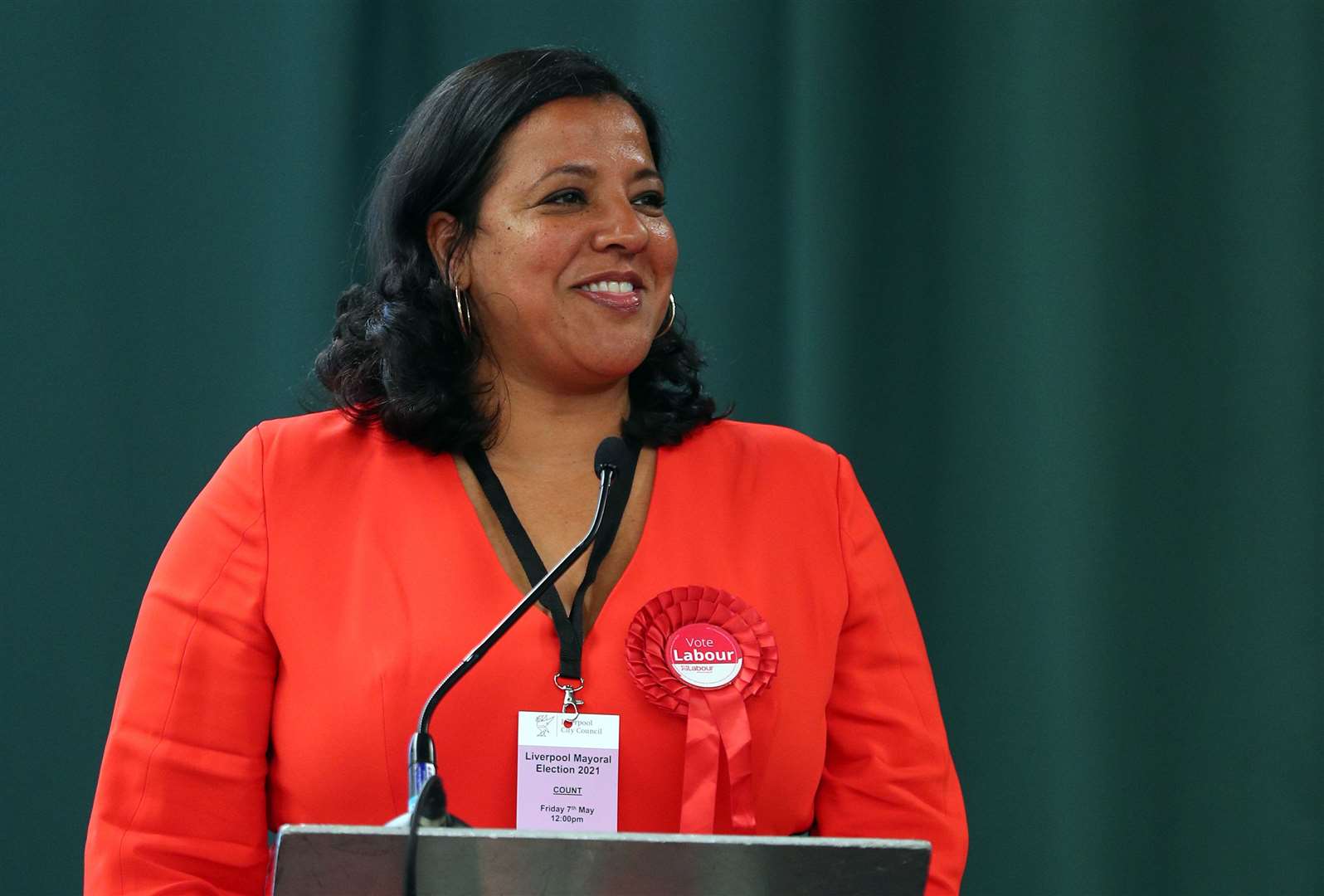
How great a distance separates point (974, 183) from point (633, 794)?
4.46 ft

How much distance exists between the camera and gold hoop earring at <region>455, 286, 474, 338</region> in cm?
180

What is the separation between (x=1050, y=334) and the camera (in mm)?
2459

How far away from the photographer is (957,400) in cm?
248

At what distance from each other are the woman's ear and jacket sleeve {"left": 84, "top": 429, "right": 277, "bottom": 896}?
1.25ft

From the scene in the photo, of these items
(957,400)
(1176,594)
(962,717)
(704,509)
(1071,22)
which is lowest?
(962,717)

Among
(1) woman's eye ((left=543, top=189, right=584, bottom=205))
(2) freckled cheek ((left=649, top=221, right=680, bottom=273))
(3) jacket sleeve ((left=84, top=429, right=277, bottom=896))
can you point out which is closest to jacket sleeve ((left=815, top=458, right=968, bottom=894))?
(2) freckled cheek ((left=649, top=221, right=680, bottom=273))

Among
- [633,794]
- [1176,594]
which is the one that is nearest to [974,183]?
[1176,594]

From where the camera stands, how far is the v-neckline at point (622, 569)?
1.60 metres

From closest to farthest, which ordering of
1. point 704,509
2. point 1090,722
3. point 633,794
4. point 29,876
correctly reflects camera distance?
point 633,794 < point 704,509 < point 29,876 < point 1090,722

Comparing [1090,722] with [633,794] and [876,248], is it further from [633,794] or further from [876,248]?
[633,794]

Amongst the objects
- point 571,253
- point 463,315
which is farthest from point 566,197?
point 463,315

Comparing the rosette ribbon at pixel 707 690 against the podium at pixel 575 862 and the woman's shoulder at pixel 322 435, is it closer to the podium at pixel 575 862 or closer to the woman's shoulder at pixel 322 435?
the woman's shoulder at pixel 322 435

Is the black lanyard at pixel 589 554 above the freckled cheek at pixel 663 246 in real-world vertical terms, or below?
below

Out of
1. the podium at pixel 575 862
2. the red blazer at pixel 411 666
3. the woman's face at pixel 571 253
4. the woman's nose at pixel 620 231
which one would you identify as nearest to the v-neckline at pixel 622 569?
the red blazer at pixel 411 666
